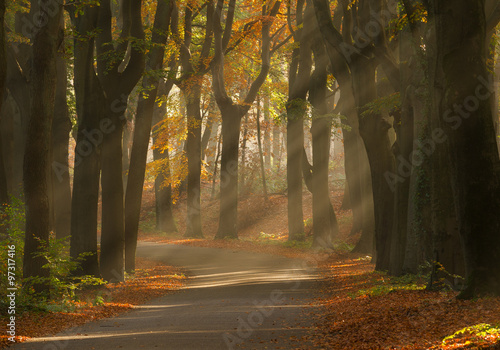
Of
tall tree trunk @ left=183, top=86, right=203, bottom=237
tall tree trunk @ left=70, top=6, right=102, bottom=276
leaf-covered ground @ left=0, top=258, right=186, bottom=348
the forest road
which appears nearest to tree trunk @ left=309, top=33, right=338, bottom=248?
the forest road

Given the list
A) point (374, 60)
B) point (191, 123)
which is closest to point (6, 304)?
point (374, 60)

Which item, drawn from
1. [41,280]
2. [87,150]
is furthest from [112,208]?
[41,280]

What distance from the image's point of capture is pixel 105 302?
1318 cm

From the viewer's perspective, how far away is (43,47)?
11703 mm

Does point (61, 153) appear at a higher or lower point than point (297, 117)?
lower

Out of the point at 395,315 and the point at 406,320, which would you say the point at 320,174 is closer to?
the point at 395,315

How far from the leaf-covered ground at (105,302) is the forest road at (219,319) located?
13.4 inches

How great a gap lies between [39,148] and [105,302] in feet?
13.3

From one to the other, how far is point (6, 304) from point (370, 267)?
12438 millimetres

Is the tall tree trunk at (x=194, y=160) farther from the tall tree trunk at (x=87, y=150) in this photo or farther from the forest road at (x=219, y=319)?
the tall tree trunk at (x=87, y=150)

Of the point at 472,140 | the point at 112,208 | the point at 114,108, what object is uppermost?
the point at 114,108

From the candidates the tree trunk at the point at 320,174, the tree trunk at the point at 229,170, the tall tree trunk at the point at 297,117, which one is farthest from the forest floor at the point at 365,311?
the tree trunk at the point at 229,170

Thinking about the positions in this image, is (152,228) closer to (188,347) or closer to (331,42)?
(331,42)

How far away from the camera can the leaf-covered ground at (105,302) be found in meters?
9.73
